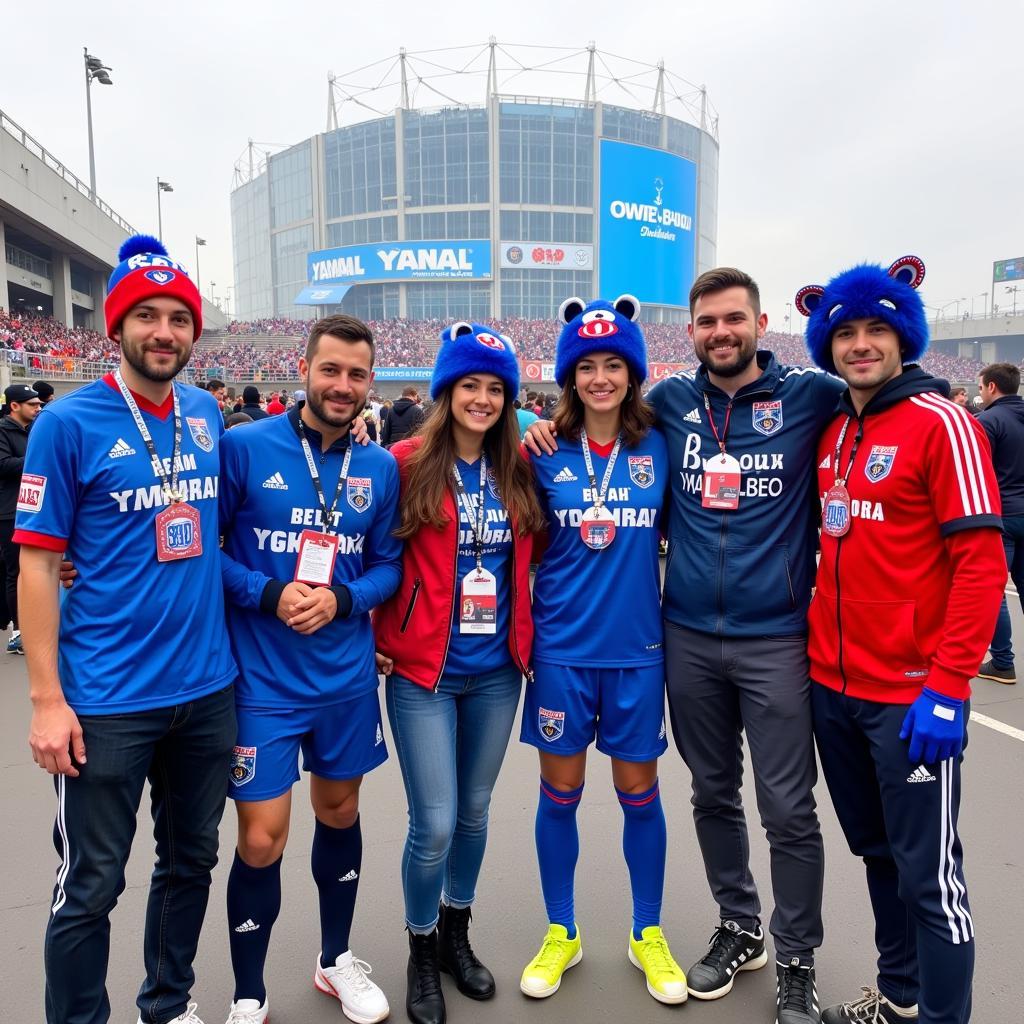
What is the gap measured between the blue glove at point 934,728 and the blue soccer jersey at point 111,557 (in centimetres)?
189

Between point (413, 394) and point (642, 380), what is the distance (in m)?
8.12

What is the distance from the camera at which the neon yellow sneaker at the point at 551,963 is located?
2350mm

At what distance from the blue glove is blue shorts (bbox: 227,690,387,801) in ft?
5.05

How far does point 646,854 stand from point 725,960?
0.41 metres

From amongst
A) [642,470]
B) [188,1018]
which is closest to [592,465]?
[642,470]

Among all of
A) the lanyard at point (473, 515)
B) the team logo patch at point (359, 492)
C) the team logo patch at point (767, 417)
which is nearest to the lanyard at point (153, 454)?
the team logo patch at point (359, 492)

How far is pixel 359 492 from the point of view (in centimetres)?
232

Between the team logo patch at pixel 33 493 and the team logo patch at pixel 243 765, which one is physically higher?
the team logo patch at pixel 33 493

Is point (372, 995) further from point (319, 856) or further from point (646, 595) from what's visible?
point (646, 595)

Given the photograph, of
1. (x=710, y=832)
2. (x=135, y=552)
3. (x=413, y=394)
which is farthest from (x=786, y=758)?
(x=413, y=394)

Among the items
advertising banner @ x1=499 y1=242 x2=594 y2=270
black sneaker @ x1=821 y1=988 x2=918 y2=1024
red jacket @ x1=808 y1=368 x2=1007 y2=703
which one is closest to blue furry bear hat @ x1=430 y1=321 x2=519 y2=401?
red jacket @ x1=808 y1=368 x2=1007 y2=703

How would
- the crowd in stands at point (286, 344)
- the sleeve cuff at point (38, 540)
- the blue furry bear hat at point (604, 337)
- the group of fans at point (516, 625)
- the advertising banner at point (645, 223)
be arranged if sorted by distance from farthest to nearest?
the advertising banner at point (645, 223), the crowd in stands at point (286, 344), the blue furry bear hat at point (604, 337), the group of fans at point (516, 625), the sleeve cuff at point (38, 540)

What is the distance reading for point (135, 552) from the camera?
6.40ft

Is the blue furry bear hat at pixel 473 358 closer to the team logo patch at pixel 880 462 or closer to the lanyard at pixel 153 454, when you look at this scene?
the lanyard at pixel 153 454
